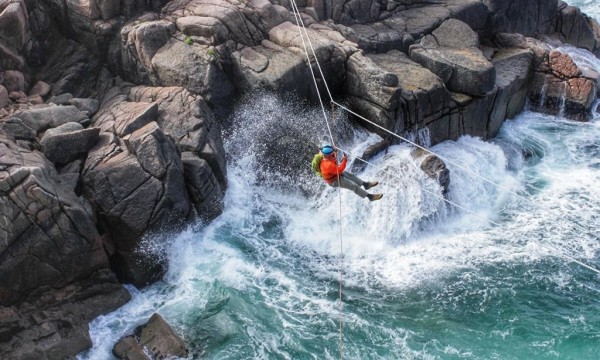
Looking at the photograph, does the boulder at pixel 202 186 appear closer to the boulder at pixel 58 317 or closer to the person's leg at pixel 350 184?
the boulder at pixel 58 317

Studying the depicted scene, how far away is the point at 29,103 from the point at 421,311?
1202cm

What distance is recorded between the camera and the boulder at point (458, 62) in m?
18.2

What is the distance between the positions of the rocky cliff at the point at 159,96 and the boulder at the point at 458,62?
0.07m

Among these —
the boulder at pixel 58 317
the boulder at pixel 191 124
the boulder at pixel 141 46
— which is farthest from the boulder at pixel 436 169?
the boulder at pixel 58 317

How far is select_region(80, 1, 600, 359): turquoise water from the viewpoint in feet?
38.6

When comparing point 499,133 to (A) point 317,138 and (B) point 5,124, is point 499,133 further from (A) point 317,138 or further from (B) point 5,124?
(B) point 5,124

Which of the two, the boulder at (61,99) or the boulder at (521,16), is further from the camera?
the boulder at (521,16)

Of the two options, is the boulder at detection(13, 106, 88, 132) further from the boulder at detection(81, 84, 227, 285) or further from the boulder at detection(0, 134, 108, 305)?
the boulder at detection(0, 134, 108, 305)

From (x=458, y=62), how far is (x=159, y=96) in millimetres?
10159

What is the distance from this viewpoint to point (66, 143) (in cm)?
1319

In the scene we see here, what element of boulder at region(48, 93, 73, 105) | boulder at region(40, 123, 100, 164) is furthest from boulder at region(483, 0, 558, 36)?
boulder at region(40, 123, 100, 164)

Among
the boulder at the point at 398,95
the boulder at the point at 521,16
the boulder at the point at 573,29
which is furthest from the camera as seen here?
the boulder at the point at 573,29

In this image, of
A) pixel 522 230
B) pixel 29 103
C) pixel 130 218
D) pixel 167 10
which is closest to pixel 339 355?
pixel 130 218

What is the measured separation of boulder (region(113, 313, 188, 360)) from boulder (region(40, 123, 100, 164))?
4751 millimetres
